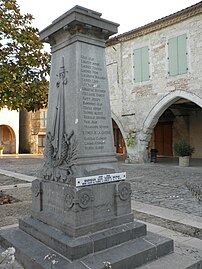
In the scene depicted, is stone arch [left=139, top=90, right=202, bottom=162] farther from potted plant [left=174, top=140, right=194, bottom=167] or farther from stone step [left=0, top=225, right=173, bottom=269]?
stone step [left=0, top=225, right=173, bottom=269]

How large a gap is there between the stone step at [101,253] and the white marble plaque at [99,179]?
0.72 metres

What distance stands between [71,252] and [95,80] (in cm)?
195

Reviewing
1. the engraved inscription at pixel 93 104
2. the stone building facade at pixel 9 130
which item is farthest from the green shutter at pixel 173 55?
the stone building facade at pixel 9 130

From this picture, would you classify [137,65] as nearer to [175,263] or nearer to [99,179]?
[99,179]

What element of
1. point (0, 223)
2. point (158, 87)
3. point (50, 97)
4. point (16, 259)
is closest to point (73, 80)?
point (50, 97)

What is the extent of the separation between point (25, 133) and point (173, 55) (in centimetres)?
2074

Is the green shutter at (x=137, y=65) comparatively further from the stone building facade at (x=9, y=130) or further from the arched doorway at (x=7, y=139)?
the arched doorway at (x=7, y=139)

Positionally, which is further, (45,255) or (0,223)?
(0,223)

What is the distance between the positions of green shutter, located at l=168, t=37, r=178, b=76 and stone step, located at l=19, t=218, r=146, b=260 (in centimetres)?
1037

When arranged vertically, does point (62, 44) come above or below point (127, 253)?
above

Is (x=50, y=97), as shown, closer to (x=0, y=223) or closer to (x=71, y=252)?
(x=71, y=252)

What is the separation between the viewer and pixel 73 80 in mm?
3127

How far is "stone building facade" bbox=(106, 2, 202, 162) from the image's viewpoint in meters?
11.6

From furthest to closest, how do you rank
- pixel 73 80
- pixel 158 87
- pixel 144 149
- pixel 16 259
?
1. pixel 144 149
2. pixel 158 87
3. pixel 73 80
4. pixel 16 259
